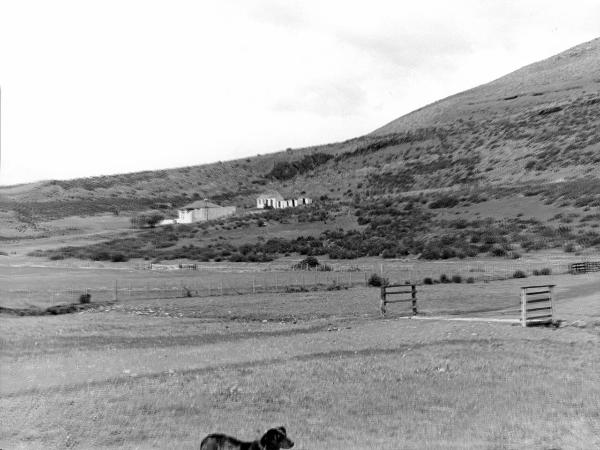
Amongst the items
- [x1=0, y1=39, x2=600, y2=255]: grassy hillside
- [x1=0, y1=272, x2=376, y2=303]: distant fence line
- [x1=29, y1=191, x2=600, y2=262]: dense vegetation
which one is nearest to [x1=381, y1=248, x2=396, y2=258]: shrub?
[x1=29, y1=191, x2=600, y2=262]: dense vegetation

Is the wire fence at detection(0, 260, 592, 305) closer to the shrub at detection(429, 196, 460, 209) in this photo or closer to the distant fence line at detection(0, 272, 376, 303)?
the distant fence line at detection(0, 272, 376, 303)

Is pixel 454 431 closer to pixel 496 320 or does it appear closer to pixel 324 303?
pixel 496 320

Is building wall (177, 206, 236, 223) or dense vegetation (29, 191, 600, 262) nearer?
dense vegetation (29, 191, 600, 262)

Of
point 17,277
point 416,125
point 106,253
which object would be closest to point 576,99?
point 416,125

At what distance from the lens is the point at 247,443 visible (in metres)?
7.84

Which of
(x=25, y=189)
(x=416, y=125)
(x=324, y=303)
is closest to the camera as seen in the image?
(x=324, y=303)

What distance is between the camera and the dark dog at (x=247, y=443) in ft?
25.4

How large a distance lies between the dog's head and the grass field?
1.33m

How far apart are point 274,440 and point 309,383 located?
17.6 ft

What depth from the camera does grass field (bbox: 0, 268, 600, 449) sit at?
1002 centimetres

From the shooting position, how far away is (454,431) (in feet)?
33.3

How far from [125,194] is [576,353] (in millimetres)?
124207

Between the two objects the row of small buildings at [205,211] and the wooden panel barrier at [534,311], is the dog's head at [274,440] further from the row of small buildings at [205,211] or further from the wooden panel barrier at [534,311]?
the row of small buildings at [205,211]

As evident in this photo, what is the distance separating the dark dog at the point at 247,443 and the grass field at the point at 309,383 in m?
1.38
